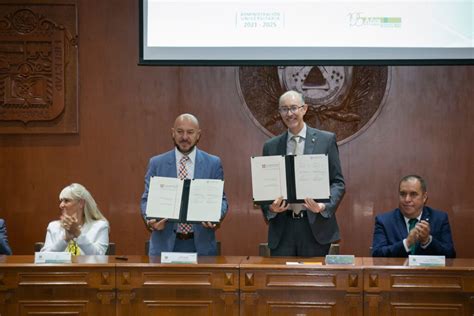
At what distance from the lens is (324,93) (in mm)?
5742

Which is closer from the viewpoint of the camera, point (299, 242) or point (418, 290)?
point (418, 290)

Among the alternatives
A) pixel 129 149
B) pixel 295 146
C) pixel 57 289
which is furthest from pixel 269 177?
pixel 129 149

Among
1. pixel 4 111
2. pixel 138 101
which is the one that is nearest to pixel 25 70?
pixel 4 111

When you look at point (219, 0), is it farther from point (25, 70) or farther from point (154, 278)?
point (154, 278)

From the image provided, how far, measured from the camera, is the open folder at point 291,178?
3975 millimetres

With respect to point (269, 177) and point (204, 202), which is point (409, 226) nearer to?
point (269, 177)

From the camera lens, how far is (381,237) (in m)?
4.30

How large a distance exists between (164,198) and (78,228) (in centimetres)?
62

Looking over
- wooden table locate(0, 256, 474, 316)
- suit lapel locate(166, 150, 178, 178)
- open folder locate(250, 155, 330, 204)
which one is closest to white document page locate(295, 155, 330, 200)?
open folder locate(250, 155, 330, 204)

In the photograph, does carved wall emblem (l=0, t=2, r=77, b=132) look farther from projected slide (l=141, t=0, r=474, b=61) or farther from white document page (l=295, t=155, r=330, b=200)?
white document page (l=295, t=155, r=330, b=200)

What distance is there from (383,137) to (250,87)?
1.15 metres

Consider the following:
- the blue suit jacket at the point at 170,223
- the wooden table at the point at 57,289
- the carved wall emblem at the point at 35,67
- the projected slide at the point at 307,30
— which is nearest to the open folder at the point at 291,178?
the blue suit jacket at the point at 170,223

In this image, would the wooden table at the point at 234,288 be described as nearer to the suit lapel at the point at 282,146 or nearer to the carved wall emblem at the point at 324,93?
the suit lapel at the point at 282,146

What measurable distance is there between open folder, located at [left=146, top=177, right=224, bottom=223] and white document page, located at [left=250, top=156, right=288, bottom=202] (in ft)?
0.73
